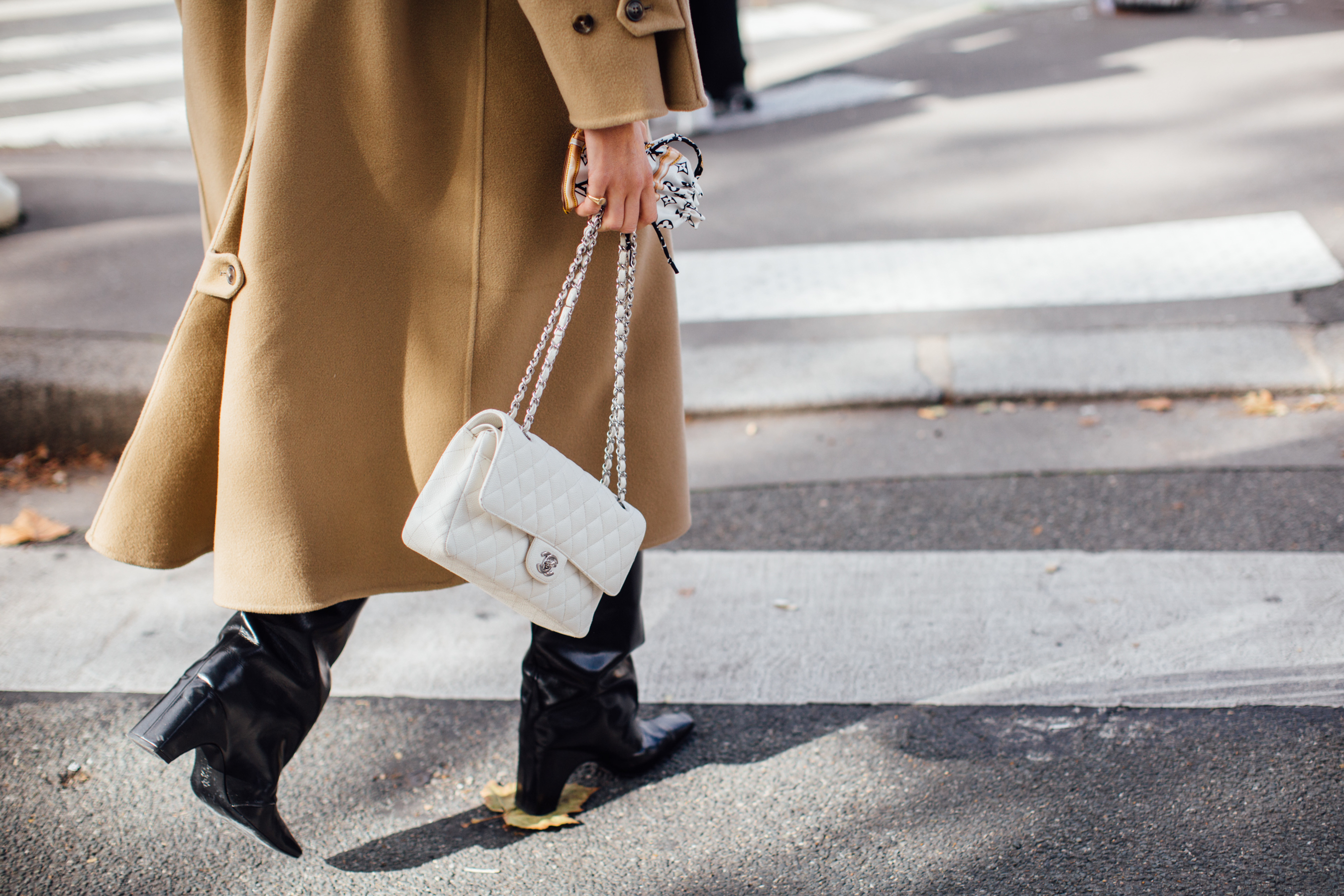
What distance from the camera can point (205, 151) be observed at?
1771 mm

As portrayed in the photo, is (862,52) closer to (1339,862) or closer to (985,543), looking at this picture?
(985,543)

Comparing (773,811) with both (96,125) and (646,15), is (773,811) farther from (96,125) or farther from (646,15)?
(96,125)

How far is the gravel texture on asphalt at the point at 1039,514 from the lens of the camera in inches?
108

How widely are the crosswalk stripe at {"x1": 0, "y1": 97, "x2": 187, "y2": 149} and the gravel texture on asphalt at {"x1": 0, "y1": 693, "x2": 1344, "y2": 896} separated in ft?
20.1

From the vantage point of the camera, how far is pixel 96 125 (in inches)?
304

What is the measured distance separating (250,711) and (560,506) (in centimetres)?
60

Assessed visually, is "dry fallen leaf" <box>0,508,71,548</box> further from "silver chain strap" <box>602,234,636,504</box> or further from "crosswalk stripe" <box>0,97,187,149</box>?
"crosswalk stripe" <box>0,97,187,149</box>

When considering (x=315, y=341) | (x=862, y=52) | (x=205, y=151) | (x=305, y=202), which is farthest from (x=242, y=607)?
(x=862, y=52)

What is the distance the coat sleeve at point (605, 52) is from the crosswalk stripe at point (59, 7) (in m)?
13.2

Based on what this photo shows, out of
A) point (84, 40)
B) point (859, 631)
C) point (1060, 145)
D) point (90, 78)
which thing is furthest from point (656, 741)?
point (84, 40)

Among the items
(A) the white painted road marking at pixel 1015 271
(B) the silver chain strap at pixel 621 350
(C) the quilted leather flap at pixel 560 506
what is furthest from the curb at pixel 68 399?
(C) the quilted leather flap at pixel 560 506

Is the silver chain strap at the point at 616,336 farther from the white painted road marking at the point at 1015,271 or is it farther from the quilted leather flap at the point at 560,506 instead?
the white painted road marking at the point at 1015,271

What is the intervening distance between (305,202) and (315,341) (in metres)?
0.20

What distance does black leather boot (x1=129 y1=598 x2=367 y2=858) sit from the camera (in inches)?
65.3
